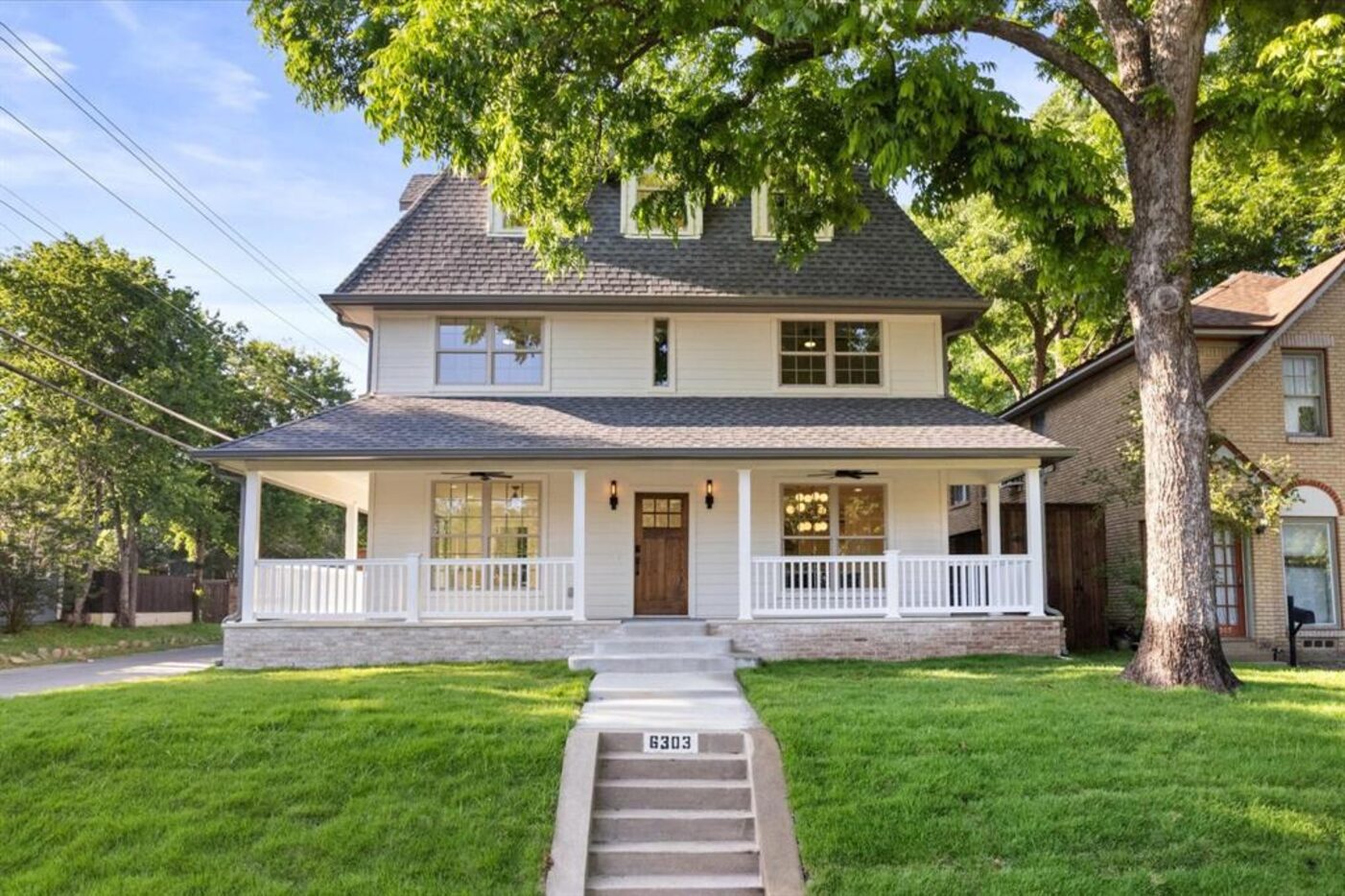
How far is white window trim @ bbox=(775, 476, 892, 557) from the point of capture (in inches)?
562

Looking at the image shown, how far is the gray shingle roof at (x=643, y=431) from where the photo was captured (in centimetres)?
1215

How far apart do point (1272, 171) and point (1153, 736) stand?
1808 centimetres

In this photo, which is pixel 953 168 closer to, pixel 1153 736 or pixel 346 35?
pixel 1153 736

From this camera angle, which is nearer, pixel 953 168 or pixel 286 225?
pixel 953 168

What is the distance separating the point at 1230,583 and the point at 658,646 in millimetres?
9497

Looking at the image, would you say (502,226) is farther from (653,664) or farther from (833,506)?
(653,664)

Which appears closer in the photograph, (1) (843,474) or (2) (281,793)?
(2) (281,793)

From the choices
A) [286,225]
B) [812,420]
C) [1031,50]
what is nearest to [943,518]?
[812,420]

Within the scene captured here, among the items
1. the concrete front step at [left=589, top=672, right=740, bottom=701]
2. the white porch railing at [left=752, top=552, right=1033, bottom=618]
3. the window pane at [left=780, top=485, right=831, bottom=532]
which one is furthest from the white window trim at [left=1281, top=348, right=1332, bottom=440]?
the concrete front step at [left=589, top=672, right=740, bottom=701]

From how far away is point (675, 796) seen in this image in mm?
Answer: 6613

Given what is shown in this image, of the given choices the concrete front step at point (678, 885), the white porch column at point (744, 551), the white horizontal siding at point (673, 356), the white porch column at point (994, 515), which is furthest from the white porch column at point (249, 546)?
the white porch column at point (994, 515)

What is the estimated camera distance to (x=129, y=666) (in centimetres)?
1569

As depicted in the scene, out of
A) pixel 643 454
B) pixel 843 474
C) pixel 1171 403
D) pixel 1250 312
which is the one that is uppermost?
pixel 1250 312

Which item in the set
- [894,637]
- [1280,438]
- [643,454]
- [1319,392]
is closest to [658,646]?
[643,454]
